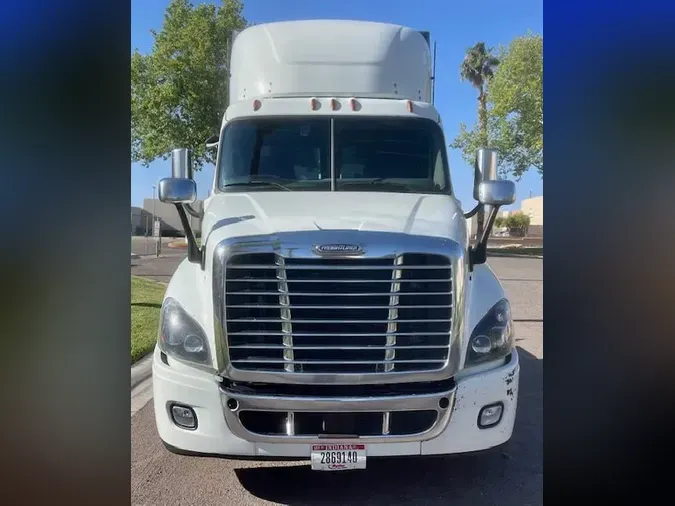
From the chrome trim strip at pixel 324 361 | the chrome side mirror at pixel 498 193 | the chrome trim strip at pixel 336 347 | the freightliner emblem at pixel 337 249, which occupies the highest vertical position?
the chrome side mirror at pixel 498 193

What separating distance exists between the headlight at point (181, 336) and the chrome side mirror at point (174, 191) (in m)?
0.72

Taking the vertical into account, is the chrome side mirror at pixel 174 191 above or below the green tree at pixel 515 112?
below

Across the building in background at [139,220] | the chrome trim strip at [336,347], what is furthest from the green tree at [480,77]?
the building in background at [139,220]

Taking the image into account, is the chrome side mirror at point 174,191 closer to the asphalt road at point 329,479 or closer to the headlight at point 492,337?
the asphalt road at point 329,479

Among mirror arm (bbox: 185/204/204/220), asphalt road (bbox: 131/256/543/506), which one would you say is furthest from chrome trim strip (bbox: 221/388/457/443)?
mirror arm (bbox: 185/204/204/220)

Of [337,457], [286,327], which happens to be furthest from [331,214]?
[337,457]

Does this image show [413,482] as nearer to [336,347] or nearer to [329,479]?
[329,479]

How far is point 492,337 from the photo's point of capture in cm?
328

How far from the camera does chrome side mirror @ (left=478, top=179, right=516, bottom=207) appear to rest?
3684mm

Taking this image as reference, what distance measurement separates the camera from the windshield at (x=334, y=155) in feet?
13.3

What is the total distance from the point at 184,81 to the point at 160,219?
260 cm
